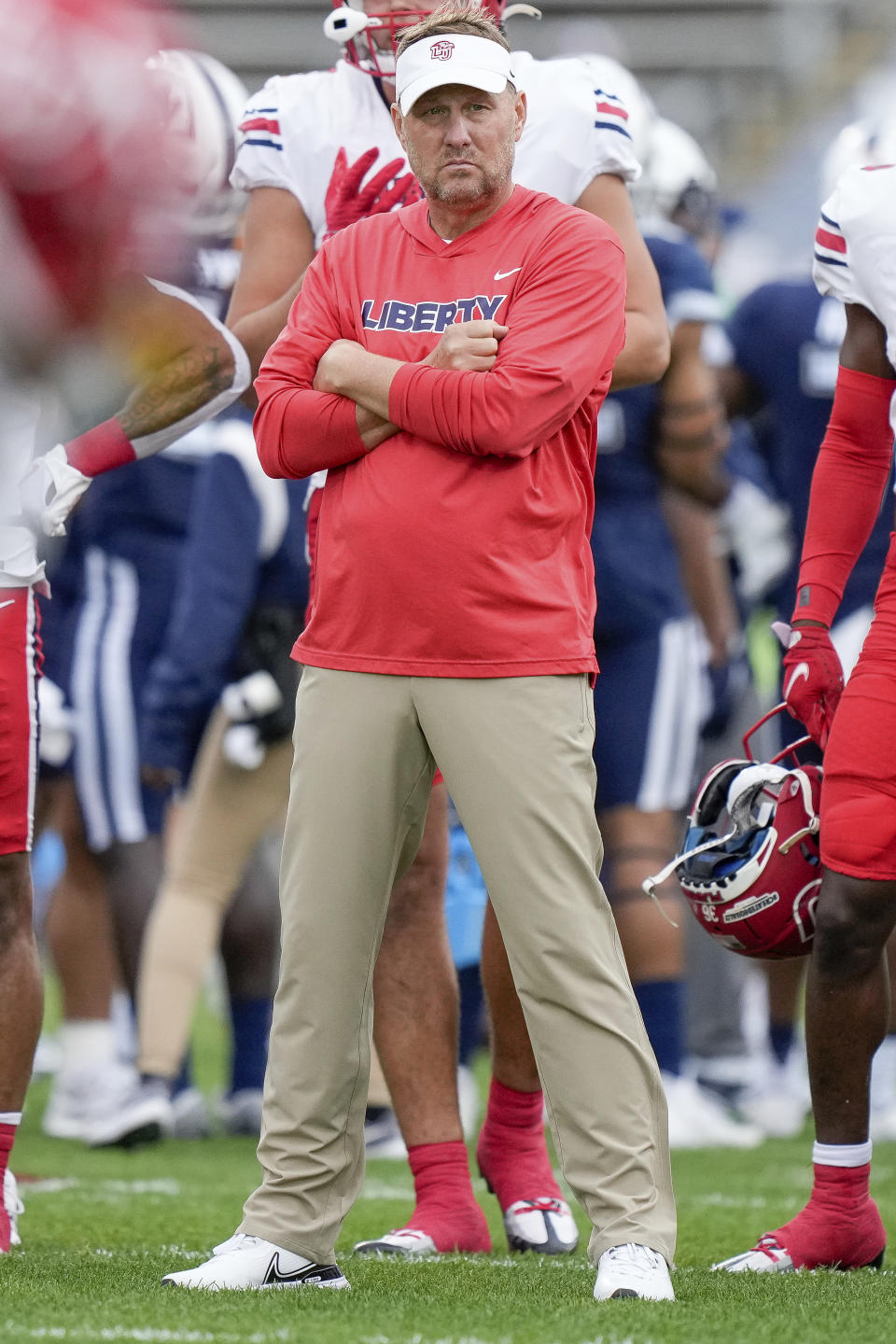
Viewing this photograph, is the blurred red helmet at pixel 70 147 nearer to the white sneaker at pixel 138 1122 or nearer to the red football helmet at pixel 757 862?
the red football helmet at pixel 757 862

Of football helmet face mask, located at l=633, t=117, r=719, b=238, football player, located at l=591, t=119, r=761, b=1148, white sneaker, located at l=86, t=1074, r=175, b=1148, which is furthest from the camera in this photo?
football helmet face mask, located at l=633, t=117, r=719, b=238

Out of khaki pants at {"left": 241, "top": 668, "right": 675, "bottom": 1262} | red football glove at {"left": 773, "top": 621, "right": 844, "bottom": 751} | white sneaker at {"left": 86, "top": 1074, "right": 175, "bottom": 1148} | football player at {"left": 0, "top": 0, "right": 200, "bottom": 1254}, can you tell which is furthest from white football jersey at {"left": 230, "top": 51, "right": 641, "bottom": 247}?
white sneaker at {"left": 86, "top": 1074, "right": 175, "bottom": 1148}

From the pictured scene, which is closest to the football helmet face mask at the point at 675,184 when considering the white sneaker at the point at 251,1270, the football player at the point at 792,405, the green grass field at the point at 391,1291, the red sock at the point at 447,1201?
the football player at the point at 792,405

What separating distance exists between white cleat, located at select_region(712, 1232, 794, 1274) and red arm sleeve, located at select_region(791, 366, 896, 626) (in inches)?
39.3

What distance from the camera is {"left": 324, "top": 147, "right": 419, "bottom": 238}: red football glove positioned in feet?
11.9

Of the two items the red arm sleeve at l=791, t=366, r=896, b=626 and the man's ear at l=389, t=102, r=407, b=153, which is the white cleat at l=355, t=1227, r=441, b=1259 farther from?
the man's ear at l=389, t=102, r=407, b=153

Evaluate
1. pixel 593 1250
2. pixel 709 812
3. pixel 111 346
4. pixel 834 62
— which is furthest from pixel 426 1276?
pixel 834 62

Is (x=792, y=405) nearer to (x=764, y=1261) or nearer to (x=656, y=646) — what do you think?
(x=656, y=646)

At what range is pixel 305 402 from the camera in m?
3.10

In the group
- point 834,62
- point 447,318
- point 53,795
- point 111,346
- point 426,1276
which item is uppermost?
point 834,62

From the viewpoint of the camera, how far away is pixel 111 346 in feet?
5.17

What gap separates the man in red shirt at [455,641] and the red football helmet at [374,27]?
0.49 metres

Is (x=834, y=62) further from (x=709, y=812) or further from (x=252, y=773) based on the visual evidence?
(x=709, y=812)

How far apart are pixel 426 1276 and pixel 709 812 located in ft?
2.82
